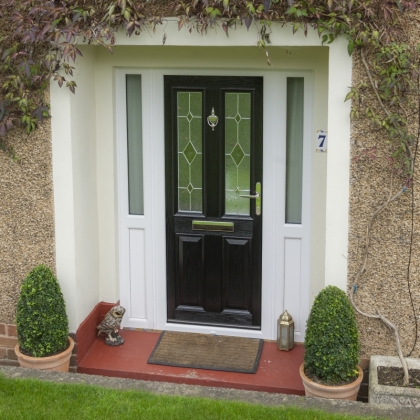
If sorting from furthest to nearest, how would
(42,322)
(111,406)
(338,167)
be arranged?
(42,322) → (338,167) → (111,406)

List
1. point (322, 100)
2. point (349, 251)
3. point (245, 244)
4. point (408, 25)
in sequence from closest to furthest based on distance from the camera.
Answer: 1. point (408, 25)
2. point (349, 251)
3. point (322, 100)
4. point (245, 244)

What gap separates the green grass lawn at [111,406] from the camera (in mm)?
5262

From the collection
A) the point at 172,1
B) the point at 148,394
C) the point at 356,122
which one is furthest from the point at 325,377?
the point at 172,1

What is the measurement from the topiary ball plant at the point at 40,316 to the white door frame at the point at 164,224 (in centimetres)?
98

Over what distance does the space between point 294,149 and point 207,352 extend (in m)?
1.86

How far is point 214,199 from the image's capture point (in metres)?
6.68

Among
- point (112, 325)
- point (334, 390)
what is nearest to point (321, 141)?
point (334, 390)

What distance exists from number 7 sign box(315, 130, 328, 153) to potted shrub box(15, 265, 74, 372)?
2.35 metres

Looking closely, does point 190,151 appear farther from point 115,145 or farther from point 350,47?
point 350,47

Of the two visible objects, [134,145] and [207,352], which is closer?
[207,352]

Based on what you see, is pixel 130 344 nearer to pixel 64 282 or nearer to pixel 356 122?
pixel 64 282

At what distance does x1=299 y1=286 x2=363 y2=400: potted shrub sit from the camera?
5.54 meters

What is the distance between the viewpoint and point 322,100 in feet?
20.4

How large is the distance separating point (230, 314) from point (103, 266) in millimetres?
1196
